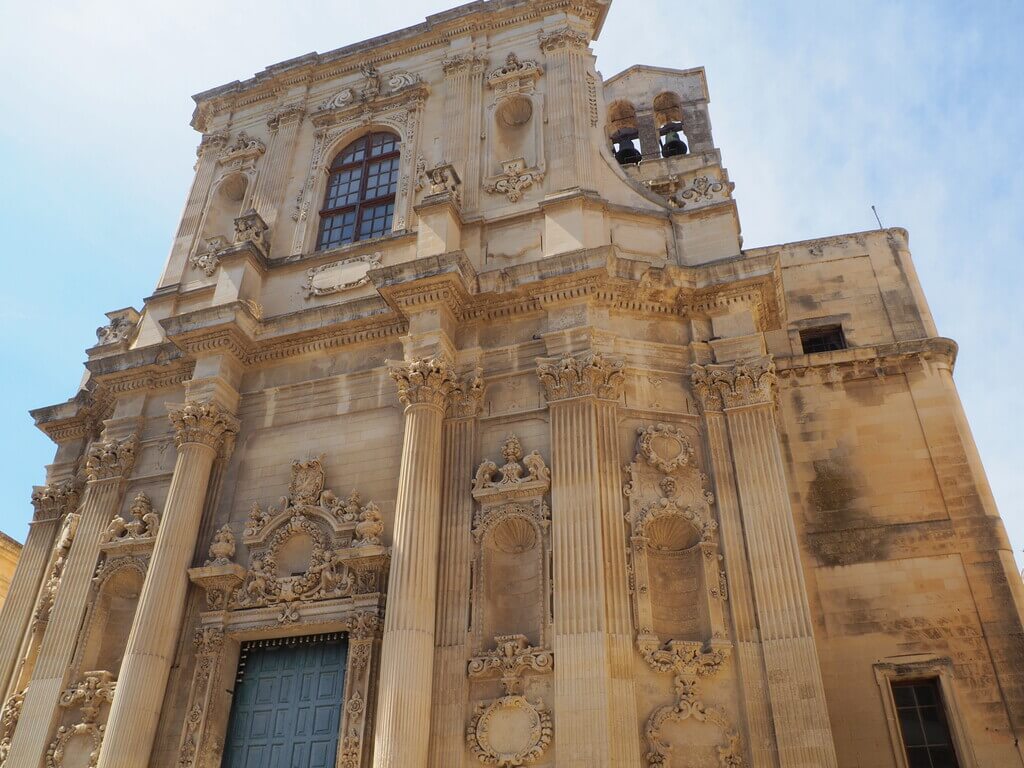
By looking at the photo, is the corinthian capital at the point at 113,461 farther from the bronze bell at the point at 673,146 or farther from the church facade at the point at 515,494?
the bronze bell at the point at 673,146

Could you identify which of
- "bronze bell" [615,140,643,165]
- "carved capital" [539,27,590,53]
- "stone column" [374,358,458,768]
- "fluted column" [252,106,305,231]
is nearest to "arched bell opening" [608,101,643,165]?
"bronze bell" [615,140,643,165]

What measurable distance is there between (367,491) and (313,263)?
5251mm

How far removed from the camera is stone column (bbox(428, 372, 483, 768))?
10.9 meters

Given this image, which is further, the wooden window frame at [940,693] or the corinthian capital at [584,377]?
the corinthian capital at [584,377]

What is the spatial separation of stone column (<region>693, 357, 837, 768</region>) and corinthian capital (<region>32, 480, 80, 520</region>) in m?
12.2

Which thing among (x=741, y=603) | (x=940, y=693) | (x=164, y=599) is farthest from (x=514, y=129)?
(x=940, y=693)

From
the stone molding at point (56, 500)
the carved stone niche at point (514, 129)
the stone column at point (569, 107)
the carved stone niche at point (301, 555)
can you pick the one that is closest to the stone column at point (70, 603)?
the stone molding at point (56, 500)

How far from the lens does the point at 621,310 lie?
44.6 ft

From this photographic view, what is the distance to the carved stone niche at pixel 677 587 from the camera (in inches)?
412

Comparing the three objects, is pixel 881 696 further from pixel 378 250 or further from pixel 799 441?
pixel 378 250

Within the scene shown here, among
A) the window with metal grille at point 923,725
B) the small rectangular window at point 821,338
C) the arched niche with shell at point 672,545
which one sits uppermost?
the small rectangular window at point 821,338

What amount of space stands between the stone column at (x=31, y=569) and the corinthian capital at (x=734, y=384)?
39.9 ft

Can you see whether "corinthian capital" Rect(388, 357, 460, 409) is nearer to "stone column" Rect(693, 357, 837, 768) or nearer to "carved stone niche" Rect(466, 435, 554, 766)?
"carved stone niche" Rect(466, 435, 554, 766)

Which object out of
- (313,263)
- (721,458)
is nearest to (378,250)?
(313,263)
